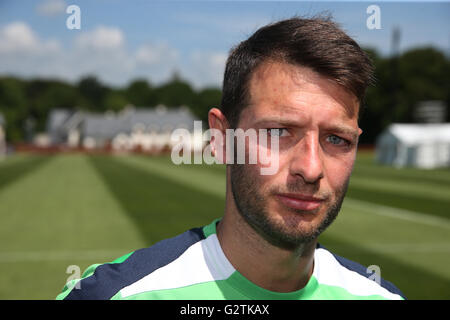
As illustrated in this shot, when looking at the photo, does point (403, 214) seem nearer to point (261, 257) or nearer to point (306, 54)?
point (261, 257)

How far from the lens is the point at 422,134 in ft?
118

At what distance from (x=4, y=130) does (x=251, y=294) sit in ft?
259

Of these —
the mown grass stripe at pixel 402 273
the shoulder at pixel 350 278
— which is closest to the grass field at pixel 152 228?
the mown grass stripe at pixel 402 273

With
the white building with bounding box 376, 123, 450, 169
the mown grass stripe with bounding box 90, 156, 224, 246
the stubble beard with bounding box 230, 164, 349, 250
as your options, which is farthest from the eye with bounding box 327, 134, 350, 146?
the white building with bounding box 376, 123, 450, 169

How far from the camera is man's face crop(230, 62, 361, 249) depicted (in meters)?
1.52

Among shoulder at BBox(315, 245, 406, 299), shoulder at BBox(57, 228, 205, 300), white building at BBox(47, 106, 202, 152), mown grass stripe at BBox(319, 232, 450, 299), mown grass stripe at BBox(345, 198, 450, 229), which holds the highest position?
shoulder at BBox(57, 228, 205, 300)

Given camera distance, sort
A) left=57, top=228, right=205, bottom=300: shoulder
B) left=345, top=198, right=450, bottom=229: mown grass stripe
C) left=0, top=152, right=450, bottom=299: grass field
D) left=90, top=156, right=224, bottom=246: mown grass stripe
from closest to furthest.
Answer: left=57, top=228, right=205, bottom=300: shoulder, left=0, top=152, right=450, bottom=299: grass field, left=90, top=156, right=224, bottom=246: mown grass stripe, left=345, top=198, right=450, bottom=229: mown grass stripe

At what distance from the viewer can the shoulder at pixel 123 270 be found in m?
1.73

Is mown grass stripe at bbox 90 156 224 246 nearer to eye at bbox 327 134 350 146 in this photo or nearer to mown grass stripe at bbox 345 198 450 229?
mown grass stripe at bbox 345 198 450 229

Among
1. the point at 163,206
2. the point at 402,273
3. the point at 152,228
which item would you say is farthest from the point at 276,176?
the point at 163,206

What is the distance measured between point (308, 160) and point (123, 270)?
0.83 meters

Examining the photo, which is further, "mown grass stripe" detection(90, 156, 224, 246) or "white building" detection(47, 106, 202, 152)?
"white building" detection(47, 106, 202, 152)

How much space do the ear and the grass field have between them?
5.69 meters
